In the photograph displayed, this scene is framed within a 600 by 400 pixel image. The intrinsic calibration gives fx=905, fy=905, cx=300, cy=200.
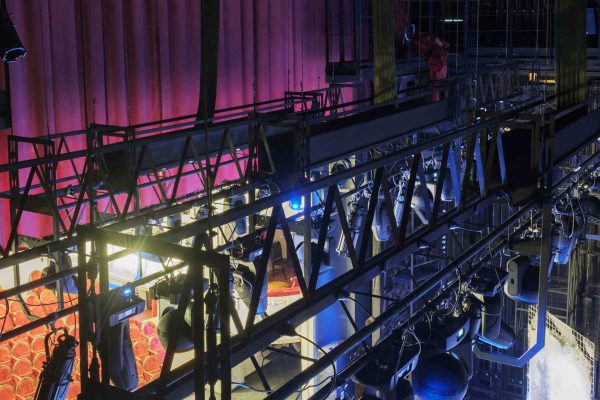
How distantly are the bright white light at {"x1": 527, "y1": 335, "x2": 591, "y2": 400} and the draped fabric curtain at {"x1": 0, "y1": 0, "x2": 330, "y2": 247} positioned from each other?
16.9 feet

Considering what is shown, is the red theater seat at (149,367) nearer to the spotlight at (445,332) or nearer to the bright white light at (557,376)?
the bright white light at (557,376)

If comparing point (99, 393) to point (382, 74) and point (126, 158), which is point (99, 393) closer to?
point (126, 158)

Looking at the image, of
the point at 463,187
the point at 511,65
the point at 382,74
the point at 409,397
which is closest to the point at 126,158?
the point at 463,187

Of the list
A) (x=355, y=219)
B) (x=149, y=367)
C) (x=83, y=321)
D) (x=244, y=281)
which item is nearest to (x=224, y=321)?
(x=83, y=321)

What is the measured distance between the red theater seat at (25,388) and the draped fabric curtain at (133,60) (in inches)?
67.2

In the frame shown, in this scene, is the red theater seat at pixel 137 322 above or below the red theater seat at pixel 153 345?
above

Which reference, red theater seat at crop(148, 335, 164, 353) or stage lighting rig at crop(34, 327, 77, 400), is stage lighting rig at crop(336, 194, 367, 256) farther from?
stage lighting rig at crop(34, 327, 77, 400)

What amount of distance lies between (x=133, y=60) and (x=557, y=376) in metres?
6.41

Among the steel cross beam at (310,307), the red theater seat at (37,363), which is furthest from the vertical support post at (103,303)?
the red theater seat at (37,363)

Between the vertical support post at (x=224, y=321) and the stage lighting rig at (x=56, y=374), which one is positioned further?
the stage lighting rig at (x=56, y=374)

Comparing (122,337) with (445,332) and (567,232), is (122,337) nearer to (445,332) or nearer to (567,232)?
(445,332)

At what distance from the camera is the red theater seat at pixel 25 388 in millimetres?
10312

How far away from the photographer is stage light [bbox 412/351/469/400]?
5.04m

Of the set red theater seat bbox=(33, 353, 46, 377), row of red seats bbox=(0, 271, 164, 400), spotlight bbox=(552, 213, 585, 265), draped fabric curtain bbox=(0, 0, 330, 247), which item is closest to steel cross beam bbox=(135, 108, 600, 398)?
spotlight bbox=(552, 213, 585, 265)
